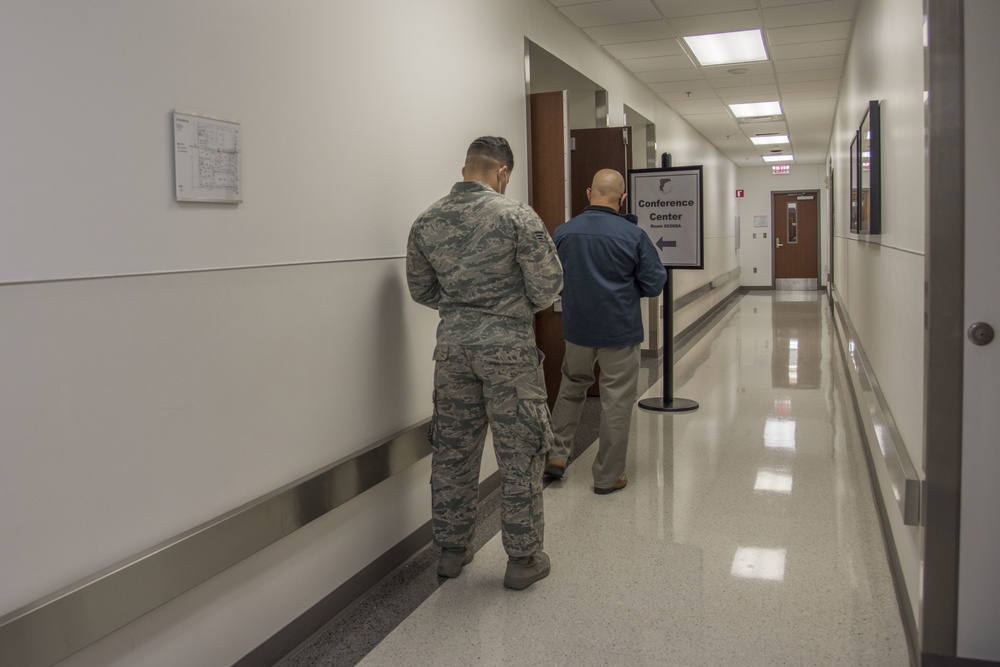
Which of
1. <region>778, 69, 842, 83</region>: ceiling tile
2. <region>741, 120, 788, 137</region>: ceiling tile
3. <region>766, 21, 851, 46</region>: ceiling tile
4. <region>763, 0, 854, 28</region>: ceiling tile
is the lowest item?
<region>763, 0, 854, 28</region>: ceiling tile

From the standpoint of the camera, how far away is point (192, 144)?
2.13 meters

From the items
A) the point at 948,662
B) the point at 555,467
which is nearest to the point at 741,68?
the point at 555,467

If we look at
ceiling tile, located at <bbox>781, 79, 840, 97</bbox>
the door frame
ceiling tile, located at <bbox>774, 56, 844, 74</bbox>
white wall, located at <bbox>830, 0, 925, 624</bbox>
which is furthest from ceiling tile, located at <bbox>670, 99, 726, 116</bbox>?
the door frame

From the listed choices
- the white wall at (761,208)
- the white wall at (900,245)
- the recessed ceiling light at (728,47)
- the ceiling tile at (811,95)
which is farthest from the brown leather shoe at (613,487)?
the white wall at (761,208)

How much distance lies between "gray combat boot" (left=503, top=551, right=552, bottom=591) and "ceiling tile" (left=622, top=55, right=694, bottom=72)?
18.1ft

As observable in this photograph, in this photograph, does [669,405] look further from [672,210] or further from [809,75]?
[809,75]

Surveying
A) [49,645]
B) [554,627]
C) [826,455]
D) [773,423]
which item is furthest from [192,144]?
[773,423]

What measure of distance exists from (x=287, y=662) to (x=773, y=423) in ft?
12.8

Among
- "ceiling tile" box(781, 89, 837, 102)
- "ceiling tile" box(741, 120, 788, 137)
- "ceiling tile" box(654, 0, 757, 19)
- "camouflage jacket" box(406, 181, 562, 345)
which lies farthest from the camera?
"ceiling tile" box(741, 120, 788, 137)

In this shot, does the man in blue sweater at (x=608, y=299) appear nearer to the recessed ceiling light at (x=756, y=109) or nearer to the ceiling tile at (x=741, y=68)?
the ceiling tile at (x=741, y=68)

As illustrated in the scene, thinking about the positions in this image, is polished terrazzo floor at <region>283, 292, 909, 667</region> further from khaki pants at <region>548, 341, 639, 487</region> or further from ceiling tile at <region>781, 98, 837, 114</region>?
ceiling tile at <region>781, 98, 837, 114</region>

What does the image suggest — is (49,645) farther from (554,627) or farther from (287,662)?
(554,627)

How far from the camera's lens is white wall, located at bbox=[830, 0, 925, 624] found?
2.50 meters

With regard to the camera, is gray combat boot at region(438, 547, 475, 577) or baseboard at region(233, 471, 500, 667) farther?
gray combat boot at region(438, 547, 475, 577)
